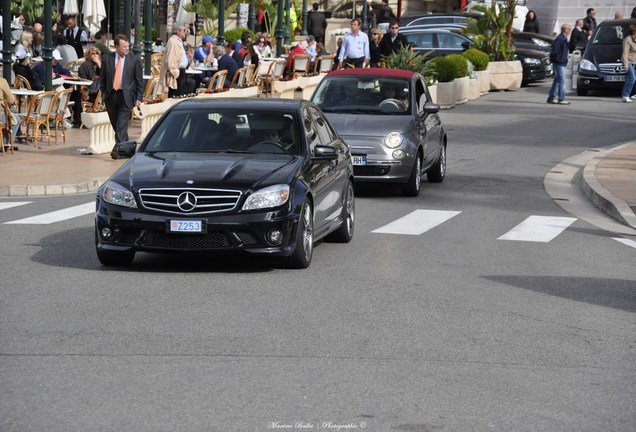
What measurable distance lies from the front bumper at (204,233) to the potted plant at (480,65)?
2753 cm

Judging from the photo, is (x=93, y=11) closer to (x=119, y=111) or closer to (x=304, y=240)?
(x=119, y=111)

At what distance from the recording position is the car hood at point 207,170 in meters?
11.5

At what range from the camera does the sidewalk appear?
18047mm

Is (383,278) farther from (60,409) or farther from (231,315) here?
(60,409)

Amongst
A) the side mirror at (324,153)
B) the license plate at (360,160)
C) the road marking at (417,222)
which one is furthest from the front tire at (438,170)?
the side mirror at (324,153)

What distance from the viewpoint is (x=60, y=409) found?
6941 millimetres

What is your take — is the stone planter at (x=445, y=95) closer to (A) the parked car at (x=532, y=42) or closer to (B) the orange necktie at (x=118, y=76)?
(A) the parked car at (x=532, y=42)

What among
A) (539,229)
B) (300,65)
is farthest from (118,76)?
(300,65)

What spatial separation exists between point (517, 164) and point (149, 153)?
41.3 feet

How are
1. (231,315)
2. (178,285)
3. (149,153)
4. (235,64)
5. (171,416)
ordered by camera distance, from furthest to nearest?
(235,64)
(149,153)
(178,285)
(231,315)
(171,416)

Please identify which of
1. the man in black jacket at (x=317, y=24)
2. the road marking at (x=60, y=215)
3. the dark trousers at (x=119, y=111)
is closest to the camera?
the road marking at (x=60, y=215)

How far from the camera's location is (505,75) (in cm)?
4091

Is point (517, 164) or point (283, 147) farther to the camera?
point (517, 164)

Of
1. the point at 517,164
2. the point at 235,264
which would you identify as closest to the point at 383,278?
the point at 235,264
